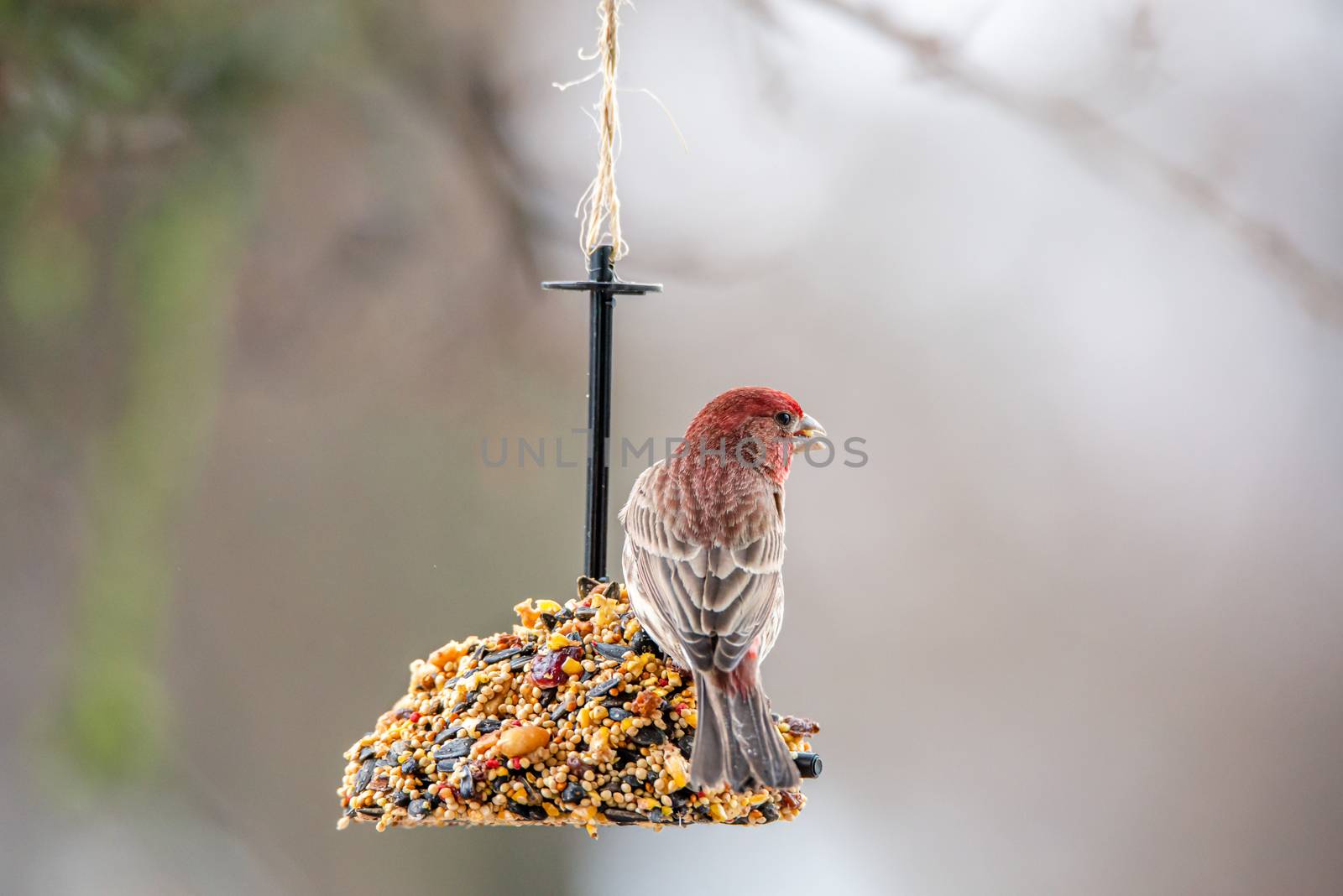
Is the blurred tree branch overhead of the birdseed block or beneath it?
overhead

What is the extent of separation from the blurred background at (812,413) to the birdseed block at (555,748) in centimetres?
155

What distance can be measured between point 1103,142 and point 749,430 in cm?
210

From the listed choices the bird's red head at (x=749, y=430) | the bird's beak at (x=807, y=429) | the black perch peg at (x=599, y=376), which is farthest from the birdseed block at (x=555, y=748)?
the bird's beak at (x=807, y=429)

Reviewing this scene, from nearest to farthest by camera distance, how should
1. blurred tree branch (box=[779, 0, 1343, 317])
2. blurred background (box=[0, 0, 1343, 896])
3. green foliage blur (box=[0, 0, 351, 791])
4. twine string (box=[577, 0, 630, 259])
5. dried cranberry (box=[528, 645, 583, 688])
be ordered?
dried cranberry (box=[528, 645, 583, 688]) < twine string (box=[577, 0, 630, 259]) < green foliage blur (box=[0, 0, 351, 791]) < blurred background (box=[0, 0, 1343, 896]) < blurred tree branch (box=[779, 0, 1343, 317])

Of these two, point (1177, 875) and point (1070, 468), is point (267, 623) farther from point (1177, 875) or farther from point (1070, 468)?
point (1177, 875)

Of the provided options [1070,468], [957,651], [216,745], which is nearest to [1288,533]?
[1070,468]

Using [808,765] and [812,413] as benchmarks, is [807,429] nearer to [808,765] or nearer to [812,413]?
[808,765]

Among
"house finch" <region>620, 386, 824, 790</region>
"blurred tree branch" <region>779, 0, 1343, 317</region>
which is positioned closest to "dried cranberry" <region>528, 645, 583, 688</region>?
"house finch" <region>620, 386, 824, 790</region>

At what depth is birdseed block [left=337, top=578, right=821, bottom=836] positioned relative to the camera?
1768mm

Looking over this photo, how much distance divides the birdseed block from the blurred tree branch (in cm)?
231

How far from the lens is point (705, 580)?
1889 millimetres

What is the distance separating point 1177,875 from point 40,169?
4.04m

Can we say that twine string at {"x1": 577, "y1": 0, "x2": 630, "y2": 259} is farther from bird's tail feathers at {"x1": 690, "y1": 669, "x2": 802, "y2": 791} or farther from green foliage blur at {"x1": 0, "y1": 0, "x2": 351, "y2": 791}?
green foliage blur at {"x1": 0, "y1": 0, "x2": 351, "y2": 791}

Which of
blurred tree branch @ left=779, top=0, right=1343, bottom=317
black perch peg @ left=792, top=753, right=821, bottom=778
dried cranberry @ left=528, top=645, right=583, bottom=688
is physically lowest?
black perch peg @ left=792, top=753, right=821, bottom=778
